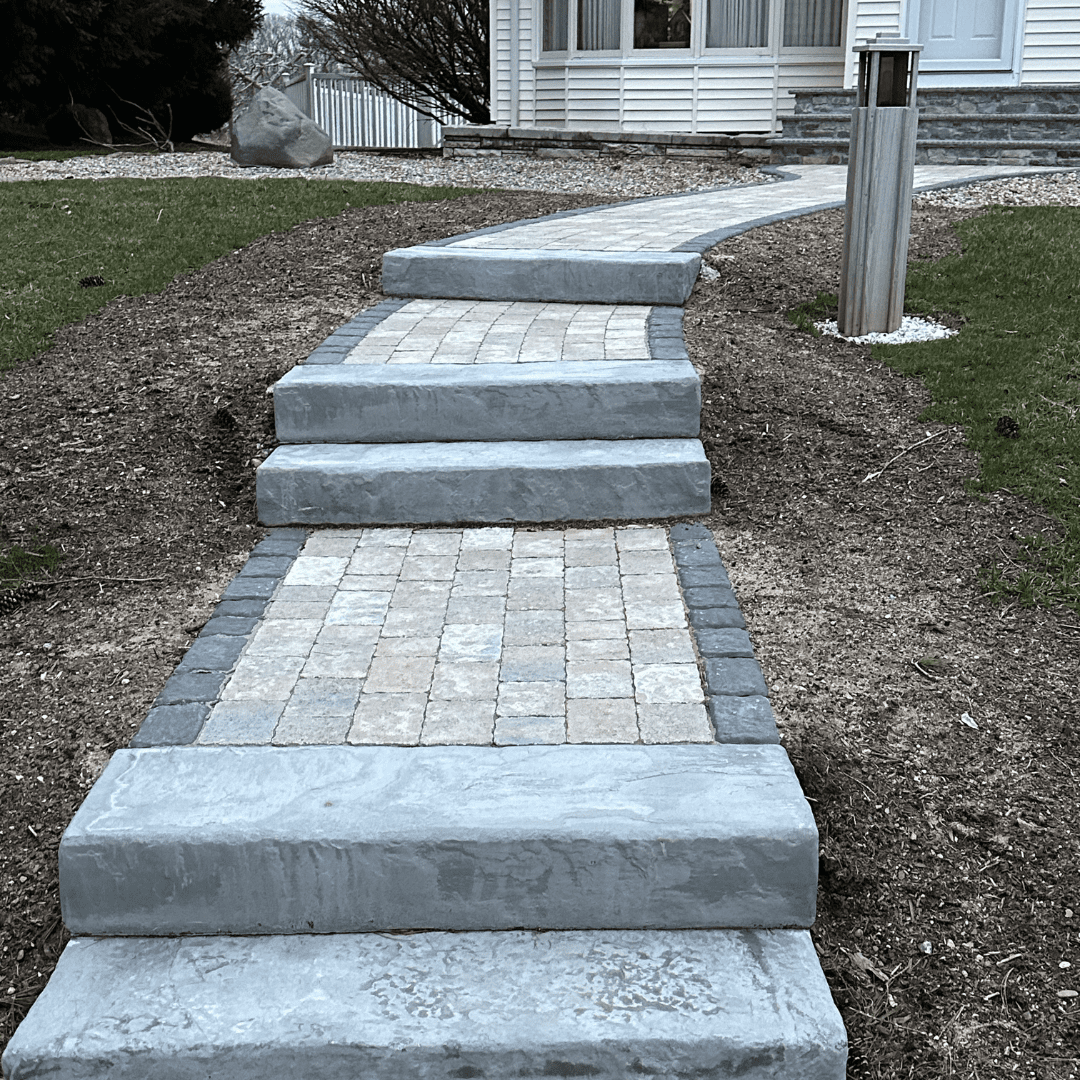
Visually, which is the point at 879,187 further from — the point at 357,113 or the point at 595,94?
the point at 357,113

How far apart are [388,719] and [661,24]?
45.0ft

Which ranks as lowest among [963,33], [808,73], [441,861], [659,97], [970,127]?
[441,861]

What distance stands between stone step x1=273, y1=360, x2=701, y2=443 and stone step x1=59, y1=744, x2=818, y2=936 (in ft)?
7.27

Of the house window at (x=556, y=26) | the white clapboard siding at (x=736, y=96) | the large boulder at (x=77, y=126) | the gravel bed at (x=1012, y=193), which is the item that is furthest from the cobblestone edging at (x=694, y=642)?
the large boulder at (x=77, y=126)

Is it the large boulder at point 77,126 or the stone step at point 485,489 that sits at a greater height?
the large boulder at point 77,126

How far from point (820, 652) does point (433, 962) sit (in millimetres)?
1582

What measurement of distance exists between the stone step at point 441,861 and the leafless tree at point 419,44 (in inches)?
641

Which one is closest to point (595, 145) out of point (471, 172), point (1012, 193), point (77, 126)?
point (471, 172)

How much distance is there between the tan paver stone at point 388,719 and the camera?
9.68 ft

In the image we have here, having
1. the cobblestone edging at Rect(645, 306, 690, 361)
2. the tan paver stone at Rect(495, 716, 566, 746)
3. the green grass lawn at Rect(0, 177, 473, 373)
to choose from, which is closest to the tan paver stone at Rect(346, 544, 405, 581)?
the tan paver stone at Rect(495, 716, 566, 746)

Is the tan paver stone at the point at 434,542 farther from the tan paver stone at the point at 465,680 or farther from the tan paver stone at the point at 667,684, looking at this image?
the tan paver stone at the point at 667,684

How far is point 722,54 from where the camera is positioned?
14.5 m

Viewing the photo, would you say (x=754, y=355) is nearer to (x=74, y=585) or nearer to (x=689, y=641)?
(x=689, y=641)

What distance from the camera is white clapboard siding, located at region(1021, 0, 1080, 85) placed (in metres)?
13.2
